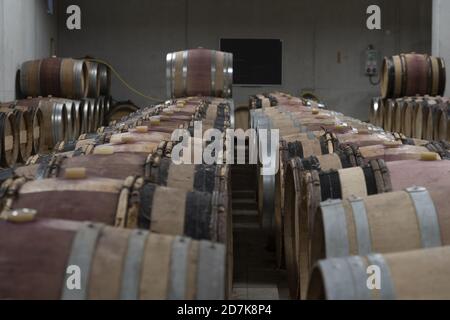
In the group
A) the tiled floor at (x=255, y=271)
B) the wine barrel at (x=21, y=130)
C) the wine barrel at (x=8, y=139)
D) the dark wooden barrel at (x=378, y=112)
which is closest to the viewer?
the tiled floor at (x=255, y=271)

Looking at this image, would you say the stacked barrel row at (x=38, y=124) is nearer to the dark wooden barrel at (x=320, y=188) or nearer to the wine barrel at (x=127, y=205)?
the dark wooden barrel at (x=320, y=188)

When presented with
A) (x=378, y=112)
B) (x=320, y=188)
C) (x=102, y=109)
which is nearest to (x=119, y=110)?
(x=102, y=109)

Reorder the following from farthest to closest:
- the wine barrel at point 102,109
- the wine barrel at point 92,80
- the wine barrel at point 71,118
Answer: the wine barrel at point 102,109 < the wine barrel at point 92,80 < the wine barrel at point 71,118

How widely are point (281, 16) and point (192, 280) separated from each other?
1359 cm

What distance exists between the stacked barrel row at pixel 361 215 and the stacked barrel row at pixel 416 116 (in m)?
3.88

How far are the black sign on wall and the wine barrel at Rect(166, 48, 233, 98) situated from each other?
217 inches

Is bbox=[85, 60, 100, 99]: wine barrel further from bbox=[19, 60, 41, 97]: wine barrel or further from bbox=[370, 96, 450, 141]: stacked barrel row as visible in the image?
bbox=[370, 96, 450, 141]: stacked barrel row

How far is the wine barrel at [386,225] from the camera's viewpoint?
2521 mm

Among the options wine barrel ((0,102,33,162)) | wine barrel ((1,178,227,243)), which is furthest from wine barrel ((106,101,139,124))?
wine barrel ((1,178,227,243))

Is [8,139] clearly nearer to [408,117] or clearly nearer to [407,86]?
[408,117]

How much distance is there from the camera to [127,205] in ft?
8.15

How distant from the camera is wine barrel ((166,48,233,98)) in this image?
9.36m

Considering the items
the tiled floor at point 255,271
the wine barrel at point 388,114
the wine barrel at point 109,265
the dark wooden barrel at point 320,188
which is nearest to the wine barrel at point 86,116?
the wine barrel at point 388,114

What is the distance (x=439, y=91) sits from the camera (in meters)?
10.7
